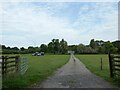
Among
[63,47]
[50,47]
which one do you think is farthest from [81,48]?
[50,47]

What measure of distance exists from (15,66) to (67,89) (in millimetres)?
6485

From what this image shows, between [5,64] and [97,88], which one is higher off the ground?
[5,64]

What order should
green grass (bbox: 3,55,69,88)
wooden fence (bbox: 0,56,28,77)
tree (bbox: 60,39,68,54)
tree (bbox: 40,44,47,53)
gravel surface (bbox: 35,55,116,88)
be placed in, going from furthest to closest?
tree (bbox: 60,39,68,54), tree (bbox: 40,44,47,53), wooden fence (bbox: 0,56,28,77), gravel surface (bbox: 35,55,116,88), green grass (bbox: 3,55,69,88)

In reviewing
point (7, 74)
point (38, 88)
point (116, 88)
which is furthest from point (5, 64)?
point (116, 88)

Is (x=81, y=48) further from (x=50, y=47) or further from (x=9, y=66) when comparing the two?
(x=9, y=66)

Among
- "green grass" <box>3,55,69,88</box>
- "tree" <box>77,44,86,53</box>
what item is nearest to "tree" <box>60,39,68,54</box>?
"tree" <box>77,44,86,53</box>

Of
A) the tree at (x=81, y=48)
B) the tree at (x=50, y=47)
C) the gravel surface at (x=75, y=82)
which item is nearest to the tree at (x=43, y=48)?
the tree at (x=50, y=47)

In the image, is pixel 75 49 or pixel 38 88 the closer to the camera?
pixel 38 88

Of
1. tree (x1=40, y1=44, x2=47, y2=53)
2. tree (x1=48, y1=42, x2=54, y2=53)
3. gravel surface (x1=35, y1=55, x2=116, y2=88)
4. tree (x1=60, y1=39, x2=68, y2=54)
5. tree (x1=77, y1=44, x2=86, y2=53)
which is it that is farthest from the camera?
tree (x1=60, y1=39, x2=68, y2=54)

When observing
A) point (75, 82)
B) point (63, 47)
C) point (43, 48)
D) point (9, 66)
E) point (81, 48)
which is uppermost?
point (63, 47)

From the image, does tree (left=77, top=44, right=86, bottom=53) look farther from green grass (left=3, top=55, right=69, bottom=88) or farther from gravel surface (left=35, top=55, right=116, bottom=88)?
gravel surface (left=35, top=55, right=116, bottom=88)

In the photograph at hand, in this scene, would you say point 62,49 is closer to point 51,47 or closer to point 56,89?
point 51,47

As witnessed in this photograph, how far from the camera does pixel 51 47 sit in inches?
6801

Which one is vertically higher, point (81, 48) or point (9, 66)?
point (81, 48)
